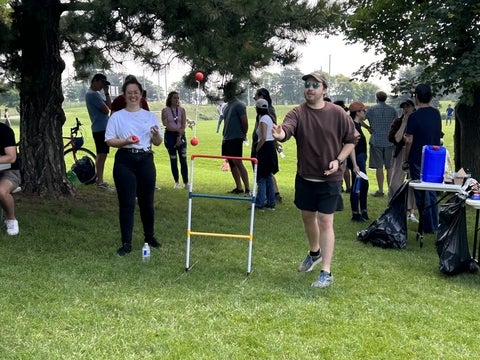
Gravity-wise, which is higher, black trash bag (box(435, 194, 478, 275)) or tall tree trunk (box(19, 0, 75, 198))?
tall tree trunk (box(19, 0, 75, 198))

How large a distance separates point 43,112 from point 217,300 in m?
4.26

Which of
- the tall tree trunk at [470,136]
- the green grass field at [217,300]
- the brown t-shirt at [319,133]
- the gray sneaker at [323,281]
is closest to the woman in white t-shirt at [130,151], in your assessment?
the green grass field at [217,300]

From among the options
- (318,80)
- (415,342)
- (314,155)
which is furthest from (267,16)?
(415,342)

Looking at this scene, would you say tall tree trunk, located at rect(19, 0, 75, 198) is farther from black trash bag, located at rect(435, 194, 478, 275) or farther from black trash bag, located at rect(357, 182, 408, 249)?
black trash bag, located at rect(435, 194, 478, 275)

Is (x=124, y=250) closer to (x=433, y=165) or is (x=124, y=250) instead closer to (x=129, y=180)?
(x=129, y=180)

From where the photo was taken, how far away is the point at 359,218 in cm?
721

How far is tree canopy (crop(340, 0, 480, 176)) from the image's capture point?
6949 mm

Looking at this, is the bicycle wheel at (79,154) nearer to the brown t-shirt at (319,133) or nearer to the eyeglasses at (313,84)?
the brown t-shirt at (319,133)

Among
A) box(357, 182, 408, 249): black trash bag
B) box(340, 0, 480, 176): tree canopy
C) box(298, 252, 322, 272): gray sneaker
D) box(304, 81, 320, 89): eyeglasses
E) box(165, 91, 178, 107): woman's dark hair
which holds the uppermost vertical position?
box(340, 0, 480, 176): tree canopy

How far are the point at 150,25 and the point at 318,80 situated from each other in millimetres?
1897

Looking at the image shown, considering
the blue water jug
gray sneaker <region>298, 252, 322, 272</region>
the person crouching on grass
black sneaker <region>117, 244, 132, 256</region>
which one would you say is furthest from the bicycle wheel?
the blue water jug

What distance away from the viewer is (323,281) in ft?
13.9

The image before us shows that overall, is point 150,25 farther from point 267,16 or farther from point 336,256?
point 336,256

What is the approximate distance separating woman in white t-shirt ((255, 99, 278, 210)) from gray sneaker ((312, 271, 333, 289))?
294 cm
